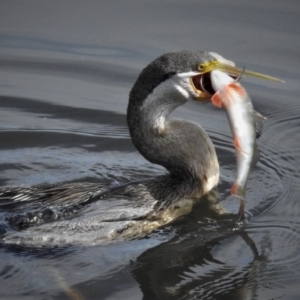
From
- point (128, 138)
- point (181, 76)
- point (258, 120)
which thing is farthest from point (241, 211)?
point (128, 138)

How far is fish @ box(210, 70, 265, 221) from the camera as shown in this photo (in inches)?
278

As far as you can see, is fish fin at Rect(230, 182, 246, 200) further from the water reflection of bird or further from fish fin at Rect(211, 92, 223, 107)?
the water reflection of bird

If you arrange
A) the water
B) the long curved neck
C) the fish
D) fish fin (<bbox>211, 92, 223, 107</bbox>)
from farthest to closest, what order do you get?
the long curved neck → fish fin (<bbox>211, 92, 223, 107</bbox>) → the fish → the water

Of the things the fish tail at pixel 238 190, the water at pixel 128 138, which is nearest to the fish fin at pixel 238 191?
the fish tail at pixel 238 190

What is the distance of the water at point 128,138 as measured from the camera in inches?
273

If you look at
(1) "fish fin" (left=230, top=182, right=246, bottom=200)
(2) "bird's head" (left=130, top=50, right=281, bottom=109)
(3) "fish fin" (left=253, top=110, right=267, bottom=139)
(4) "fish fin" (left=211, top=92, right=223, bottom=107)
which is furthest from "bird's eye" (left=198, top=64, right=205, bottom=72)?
(1) "fish fin" (left=230, top=182, right=246, bottom=200)

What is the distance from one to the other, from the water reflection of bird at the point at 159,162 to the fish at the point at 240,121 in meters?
0.17

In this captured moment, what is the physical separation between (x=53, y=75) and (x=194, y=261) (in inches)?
174

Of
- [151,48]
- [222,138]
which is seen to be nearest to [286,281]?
[222,138]

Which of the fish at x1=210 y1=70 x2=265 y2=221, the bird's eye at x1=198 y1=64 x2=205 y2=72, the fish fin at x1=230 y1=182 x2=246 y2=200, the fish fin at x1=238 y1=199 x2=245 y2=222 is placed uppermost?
the bird's eye at x1=198 y1=64 x2=205 y2=72

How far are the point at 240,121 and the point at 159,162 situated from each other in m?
1.05

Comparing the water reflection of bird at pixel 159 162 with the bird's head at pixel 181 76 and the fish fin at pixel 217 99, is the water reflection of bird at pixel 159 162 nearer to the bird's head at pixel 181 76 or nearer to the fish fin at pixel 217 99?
the bird's head at pixel 181 76

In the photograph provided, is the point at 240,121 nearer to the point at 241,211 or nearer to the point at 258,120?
the point at 258,120

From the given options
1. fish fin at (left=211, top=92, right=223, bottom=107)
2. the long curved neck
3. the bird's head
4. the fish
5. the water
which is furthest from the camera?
the long curved neck
